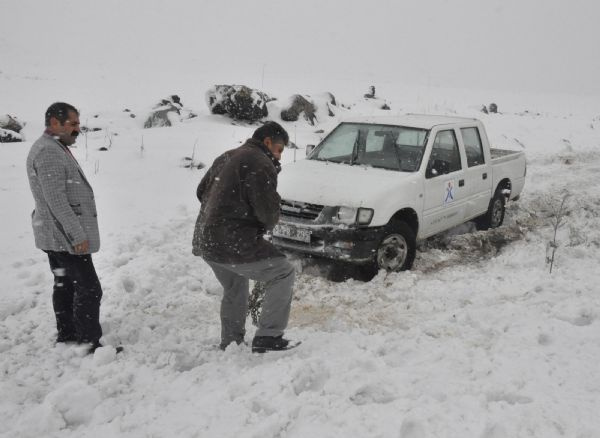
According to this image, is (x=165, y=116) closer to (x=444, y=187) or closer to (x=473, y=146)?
(x=473, y=146)

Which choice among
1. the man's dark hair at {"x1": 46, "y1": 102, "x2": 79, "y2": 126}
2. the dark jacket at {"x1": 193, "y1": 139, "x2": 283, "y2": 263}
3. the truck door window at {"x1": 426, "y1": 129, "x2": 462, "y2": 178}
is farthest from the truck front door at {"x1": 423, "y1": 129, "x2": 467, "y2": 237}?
the man's dark hair at {"x1": 46, "y1": 102, "x2": 79, "y2": 126}

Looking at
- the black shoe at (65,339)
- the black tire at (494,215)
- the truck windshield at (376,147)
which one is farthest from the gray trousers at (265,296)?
the black tire at (494,215)

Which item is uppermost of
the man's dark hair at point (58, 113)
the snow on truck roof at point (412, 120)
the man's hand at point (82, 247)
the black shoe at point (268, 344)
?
the snow on truck roof at point (412, 120)

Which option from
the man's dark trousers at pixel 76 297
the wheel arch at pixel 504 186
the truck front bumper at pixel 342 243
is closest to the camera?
the man's dark trousers at pixel 76 297

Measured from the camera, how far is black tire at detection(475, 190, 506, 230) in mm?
7672

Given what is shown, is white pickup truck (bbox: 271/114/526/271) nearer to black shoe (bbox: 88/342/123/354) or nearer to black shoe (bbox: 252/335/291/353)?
black shoe (bbox: 252/335/291/353)

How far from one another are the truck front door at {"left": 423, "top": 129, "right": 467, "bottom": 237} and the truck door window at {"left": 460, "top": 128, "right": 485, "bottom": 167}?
330mm

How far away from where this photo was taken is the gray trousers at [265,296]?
385cm

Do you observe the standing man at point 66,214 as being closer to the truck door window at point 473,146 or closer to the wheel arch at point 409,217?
the wheel arch at point 409,217

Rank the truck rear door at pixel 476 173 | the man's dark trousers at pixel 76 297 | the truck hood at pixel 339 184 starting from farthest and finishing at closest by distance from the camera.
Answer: the truck rear door at pixel 476 173 → the truck hood at pixel 339 184 → the man's dark trousers at pixel 76 297

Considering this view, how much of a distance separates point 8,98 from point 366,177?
16.4 meters

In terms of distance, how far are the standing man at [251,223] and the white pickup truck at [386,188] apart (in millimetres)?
1552

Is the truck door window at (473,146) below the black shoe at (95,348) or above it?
above

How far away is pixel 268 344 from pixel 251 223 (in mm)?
921
